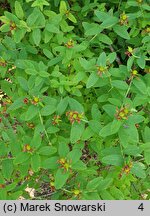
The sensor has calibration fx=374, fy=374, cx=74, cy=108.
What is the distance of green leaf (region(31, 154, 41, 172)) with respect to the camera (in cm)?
134

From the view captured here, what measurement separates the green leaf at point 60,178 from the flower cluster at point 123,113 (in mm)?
277

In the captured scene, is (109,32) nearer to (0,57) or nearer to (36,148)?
(0,57)

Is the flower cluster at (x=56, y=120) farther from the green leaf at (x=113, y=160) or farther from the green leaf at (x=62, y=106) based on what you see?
the green leaf at (x=113, y=160)

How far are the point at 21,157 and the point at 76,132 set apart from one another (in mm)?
220

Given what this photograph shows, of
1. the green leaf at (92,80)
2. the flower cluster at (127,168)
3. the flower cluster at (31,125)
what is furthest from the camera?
the flower cluster at (31,125)

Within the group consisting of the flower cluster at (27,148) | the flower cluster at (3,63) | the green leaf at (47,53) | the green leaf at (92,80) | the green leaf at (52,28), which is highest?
the green leaf at (52,28)

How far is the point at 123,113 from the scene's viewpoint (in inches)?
52.8

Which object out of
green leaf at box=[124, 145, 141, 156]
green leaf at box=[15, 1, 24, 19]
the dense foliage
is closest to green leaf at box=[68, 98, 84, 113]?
the dense foliage

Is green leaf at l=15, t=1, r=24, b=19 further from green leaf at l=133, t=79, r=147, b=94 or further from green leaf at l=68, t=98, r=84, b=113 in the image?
green leaf at l=133, t=79, r=147, b=94

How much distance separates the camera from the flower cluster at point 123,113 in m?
1.33

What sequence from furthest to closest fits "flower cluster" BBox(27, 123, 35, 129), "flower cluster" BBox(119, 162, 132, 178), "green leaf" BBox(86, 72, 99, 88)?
"flower cluster" BBox(27, 123, 35, 129) < "green leaf" BBox(86, 72, 99, 88) < "flower cluster" BBox(119, 162, 132, 178)

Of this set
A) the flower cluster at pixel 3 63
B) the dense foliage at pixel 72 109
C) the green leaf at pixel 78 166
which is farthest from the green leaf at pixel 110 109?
the flower cluster at pixel 3 63

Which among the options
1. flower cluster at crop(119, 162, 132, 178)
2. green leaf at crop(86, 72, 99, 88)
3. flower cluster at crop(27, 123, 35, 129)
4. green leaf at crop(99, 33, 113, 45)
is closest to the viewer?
flower cluster at crop(119, 162, 132, 178)

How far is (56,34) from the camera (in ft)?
5.35
